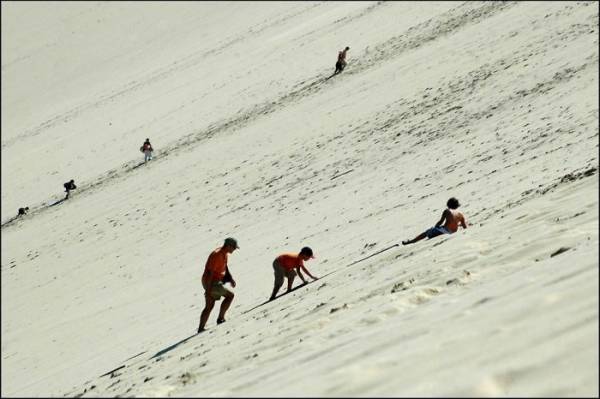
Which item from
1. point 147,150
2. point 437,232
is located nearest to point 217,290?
point 437,232

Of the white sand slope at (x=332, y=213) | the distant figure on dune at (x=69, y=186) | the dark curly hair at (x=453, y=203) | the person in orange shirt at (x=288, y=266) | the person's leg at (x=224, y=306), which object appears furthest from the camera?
the distant figure on dune at (x=69, y=186)

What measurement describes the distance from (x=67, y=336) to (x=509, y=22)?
14.6 m

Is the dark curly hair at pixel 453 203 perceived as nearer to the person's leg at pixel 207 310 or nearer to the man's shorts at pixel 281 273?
the man's shorts at pixel 281 273

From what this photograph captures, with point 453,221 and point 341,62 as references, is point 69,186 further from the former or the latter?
point 453,221

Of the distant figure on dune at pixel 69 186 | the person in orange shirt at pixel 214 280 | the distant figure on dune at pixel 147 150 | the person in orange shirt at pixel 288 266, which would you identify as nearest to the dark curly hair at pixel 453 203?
the person in orange shirt at pixel 288 266

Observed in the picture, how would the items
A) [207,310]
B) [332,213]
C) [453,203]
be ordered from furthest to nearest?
[332,213] < [453,203] < [207,310]

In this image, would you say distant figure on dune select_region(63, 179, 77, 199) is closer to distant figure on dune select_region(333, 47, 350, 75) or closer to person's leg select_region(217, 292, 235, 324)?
distant figure on dune select_region(333, 47, 350, 75)

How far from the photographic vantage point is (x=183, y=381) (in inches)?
211

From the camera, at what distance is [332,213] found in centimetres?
1293

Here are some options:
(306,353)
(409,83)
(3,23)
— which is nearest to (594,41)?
(409,83)

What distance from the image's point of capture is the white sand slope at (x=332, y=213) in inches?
165

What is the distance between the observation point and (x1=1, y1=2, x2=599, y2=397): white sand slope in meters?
4.20

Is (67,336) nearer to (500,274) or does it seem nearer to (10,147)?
(500,274)

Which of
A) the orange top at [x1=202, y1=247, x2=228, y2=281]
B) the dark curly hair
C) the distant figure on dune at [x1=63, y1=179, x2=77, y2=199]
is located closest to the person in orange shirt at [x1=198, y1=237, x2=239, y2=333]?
the orange top at [x1=202, y1=247, x2=228, y2=281]
